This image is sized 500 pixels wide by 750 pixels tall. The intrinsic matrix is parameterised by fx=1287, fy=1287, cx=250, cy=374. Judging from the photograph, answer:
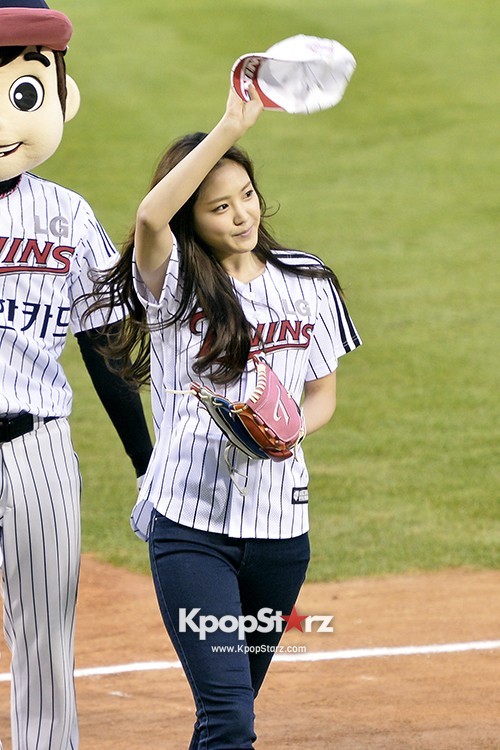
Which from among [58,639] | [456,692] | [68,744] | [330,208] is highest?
[58,639]

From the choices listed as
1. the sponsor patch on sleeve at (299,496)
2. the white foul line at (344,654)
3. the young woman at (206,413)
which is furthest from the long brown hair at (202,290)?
the white foul line at (344,654)

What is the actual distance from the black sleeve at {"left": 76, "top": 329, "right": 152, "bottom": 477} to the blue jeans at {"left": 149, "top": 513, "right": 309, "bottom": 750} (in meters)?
0.55

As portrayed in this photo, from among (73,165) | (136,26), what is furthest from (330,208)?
(136,26)

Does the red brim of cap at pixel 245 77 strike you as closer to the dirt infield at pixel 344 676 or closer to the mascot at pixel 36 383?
the mascot at pixel 36 383

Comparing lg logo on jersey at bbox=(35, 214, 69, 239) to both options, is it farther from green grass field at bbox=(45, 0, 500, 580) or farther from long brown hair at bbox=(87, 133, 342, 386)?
green grass field at bbox=(45, 0, 500, 580)

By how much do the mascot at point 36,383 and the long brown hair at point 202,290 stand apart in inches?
6.8

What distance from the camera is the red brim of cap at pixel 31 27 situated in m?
3.53

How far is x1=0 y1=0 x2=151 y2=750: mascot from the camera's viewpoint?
3551mm

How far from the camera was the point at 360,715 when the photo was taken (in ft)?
16.3

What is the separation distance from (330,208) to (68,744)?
14.5m

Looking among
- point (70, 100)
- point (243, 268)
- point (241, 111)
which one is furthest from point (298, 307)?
point (70, 100)

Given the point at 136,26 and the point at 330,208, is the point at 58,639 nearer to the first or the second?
the point at 330,208

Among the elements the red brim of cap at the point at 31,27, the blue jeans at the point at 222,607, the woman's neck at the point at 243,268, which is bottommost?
the blue jeans at the point at 222,607

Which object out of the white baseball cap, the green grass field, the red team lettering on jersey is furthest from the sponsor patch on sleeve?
the green grass field
